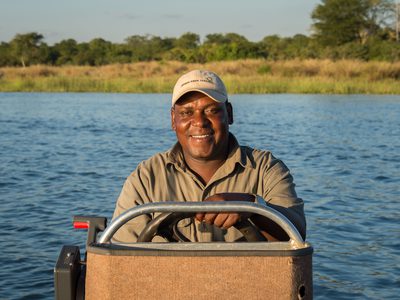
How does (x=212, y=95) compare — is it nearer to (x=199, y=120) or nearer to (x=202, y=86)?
(x=202, y=86)

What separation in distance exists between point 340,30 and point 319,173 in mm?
48772

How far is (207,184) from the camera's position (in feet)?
11.0

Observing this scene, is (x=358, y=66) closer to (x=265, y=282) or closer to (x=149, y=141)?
(x=149, y=141)

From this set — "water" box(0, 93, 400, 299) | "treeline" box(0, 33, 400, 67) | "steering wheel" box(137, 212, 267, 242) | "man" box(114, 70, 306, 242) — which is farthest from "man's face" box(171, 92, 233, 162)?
"treeline" box(0, 33, 400, 67)

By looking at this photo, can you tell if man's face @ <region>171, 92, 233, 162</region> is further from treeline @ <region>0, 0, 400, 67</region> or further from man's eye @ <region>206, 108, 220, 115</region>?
treeline @ <region>0, 0, 400, 67</region>

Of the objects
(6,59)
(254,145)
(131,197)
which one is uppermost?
(6,59)

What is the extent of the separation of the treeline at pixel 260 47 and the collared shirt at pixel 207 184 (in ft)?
151

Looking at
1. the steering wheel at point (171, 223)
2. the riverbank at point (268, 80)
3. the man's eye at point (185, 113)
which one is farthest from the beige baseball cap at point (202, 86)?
the riverbank at point (268, 80)

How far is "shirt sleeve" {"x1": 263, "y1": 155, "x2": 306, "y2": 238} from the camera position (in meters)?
3.08

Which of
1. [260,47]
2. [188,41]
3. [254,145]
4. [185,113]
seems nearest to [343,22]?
[260,47]

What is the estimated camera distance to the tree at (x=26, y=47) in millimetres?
63188

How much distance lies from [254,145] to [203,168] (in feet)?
43.0

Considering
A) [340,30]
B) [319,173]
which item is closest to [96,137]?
[319,173]

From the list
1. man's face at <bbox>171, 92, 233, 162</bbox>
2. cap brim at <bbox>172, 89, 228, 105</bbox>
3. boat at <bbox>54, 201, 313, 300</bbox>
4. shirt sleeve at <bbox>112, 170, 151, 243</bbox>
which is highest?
cap brim at <bbox>172, 89, 228, 105</bbox>
